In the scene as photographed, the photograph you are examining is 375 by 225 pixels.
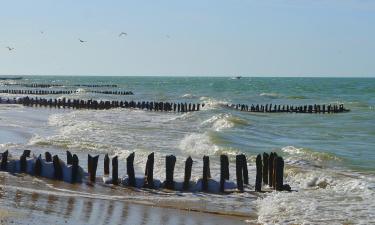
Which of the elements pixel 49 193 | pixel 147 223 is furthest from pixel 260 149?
pixel 147 223

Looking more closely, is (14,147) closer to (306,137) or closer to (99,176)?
(99,176)

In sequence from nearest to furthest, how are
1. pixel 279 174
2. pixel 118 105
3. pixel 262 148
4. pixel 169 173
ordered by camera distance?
1. pixel 279 174
2. pixel 169 173
3. pixel 262 148
4. pixel 118 105

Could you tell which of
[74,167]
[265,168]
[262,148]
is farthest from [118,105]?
[265,168]

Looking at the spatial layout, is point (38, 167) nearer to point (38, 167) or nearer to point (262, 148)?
point (38, 167)

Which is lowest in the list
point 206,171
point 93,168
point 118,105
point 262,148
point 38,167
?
point 262,148

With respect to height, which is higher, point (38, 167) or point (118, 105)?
point (38, 167)

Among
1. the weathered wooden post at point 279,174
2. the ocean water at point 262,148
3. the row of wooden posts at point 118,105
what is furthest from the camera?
the row of wooden posts at point 118,105

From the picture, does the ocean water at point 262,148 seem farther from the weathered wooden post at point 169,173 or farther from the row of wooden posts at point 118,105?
the row of wooden posts at point 118,105

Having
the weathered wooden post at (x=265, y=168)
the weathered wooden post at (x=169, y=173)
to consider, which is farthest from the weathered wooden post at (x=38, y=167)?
the weathered wooden post at (x=265, y=168)

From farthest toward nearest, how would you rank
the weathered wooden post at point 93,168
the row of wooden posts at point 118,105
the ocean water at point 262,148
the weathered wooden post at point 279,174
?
the row of wooden posts at point 118,105 < the weathered wooden post at point 93,168 < the weathered wooden post at point 279,174 < the ocean water at point 262,148

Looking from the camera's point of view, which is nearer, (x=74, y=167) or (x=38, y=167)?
(x=74, y=167)

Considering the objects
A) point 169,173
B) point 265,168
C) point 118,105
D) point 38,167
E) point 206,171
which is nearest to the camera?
point 169,173

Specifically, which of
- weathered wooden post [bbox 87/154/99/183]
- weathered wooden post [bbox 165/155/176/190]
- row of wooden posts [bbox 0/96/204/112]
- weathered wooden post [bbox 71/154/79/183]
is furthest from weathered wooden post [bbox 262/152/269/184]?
row of wooden posts [bbox 0/96/204/112]

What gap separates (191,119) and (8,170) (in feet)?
86.6
